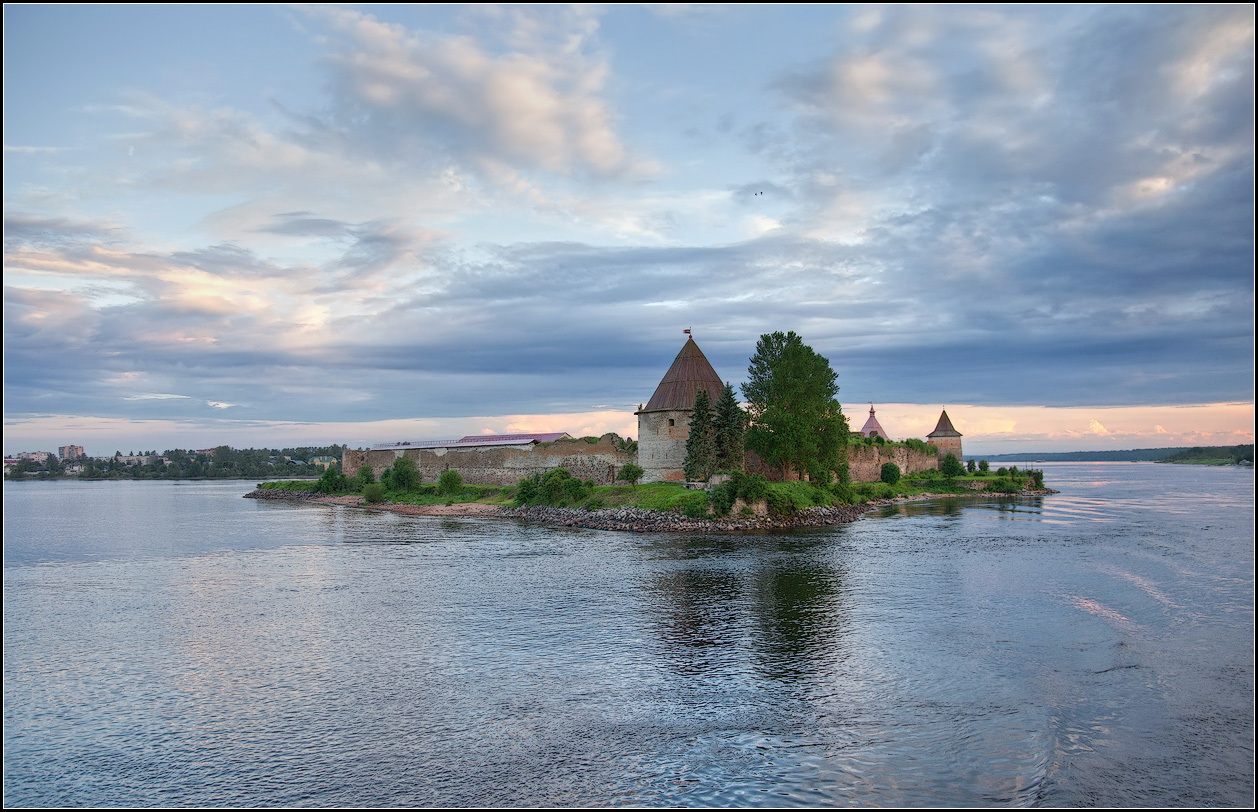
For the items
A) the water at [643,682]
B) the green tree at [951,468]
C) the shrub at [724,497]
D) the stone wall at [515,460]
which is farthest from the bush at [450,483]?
the green tree at [951,468]

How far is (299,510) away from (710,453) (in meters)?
27.7

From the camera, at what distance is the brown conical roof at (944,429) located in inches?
2559

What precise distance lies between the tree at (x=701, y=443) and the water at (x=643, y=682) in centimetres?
1347

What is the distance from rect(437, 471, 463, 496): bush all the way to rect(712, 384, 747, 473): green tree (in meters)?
17.5

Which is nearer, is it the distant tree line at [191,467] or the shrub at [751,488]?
the shrub at [751,488]

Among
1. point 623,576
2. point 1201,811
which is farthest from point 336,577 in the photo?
point 1201,811

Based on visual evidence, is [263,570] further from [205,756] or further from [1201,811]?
[1201,811]

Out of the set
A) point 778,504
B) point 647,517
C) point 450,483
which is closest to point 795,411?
point 778,504

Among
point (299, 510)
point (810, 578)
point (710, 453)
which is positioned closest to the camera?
point (810, 578)

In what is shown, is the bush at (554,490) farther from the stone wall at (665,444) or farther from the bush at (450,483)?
the bush at (450,483)

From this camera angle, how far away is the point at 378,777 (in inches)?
281

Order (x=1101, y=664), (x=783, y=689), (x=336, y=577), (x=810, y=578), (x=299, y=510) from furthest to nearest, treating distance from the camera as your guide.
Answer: (x=299, y=510) < (x=336, y=577) < (x=810, y=578) < (x=1101, y=664) < (x=783, y=689)

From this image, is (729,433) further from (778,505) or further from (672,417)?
(778,505)

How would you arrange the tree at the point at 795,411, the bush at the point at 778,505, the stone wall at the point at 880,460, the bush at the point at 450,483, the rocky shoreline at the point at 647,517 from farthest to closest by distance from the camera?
the stone wall at the point at 880,460 < the bush at the point at 450,483 < the tree at the point at 795,411 < the bush at the point at 778,505 < the rocky shoreline at the point at 647,517
